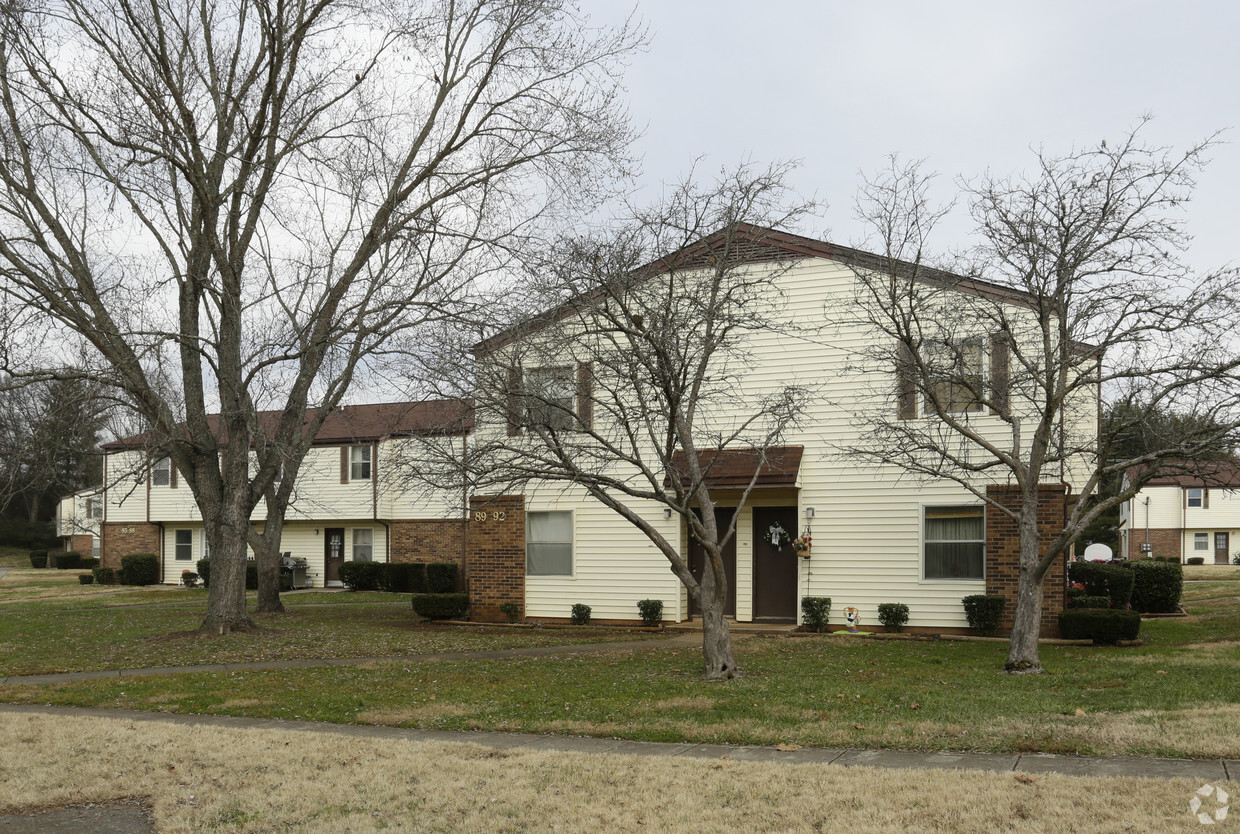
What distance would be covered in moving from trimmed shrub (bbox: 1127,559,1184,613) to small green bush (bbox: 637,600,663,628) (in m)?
10.6

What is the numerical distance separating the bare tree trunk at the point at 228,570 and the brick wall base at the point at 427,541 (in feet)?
49.1

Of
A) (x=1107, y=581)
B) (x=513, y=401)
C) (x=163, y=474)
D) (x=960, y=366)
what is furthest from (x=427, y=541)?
(x=960, y=366)

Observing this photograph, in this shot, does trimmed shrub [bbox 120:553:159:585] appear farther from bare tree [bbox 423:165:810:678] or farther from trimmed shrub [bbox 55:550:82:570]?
bare tree [bbox 423:165:810:678]

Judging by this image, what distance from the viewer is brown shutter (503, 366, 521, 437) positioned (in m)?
12.5

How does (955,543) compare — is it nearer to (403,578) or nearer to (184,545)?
(403,578)

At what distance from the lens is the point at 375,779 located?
773cm

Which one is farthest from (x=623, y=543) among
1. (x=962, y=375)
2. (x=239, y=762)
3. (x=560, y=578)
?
(x=239, y=762)

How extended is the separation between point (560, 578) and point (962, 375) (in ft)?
32.5

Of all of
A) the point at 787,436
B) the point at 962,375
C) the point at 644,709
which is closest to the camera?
the point at 644,709

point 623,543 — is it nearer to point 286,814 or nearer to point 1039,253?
point 1039,253

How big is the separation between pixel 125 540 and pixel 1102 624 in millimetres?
35649

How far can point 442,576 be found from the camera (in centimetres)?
3184

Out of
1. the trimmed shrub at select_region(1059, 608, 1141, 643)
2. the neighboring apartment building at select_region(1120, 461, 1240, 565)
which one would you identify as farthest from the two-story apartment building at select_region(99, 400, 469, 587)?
the neighboring apartment building at select_region(1120, 461, 1240, 565)

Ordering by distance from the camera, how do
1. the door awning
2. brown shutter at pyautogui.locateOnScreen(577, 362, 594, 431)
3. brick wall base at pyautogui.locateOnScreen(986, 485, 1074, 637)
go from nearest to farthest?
brown shutter at pyautogui.locateOnScreen(577, 362, 594, 431) < brick wall base at pyautogui.locateOnScreen(986, 485, 1074, 637) < the door awning
